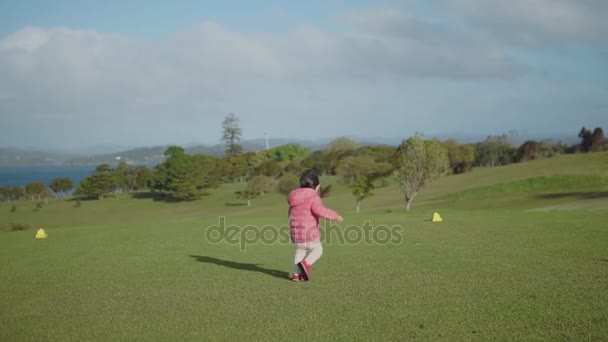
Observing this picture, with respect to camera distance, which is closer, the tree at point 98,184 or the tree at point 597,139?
the tree at point 597,139

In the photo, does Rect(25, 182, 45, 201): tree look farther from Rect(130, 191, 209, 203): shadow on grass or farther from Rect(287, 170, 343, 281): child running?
Rect(287, 170, 343, 281): child running

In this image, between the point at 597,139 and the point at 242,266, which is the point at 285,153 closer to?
the point at 597,139

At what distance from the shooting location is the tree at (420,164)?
46.4 meters

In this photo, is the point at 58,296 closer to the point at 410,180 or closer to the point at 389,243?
the point at 389,243

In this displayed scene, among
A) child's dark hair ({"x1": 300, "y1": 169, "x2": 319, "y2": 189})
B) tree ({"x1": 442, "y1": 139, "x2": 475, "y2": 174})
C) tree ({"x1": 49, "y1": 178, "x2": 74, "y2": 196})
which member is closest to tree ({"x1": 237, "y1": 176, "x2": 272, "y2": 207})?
tree ({"x1": 442, "y1": 139, "x2": 475, "y2": 174})

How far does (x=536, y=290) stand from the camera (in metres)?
7.83

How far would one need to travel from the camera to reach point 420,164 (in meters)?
46.6

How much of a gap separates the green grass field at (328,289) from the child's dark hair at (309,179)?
5.76 feet

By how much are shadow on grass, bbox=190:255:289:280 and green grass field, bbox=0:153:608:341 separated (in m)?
0.02

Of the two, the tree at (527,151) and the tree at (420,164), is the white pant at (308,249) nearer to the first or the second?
the tree at (420,164)

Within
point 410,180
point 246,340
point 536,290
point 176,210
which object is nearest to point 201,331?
point 246,340

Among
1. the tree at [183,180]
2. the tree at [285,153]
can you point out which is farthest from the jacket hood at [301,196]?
the tree at [285,153]

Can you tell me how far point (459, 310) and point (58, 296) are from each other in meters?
6.76

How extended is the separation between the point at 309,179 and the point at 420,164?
38.4 metres
